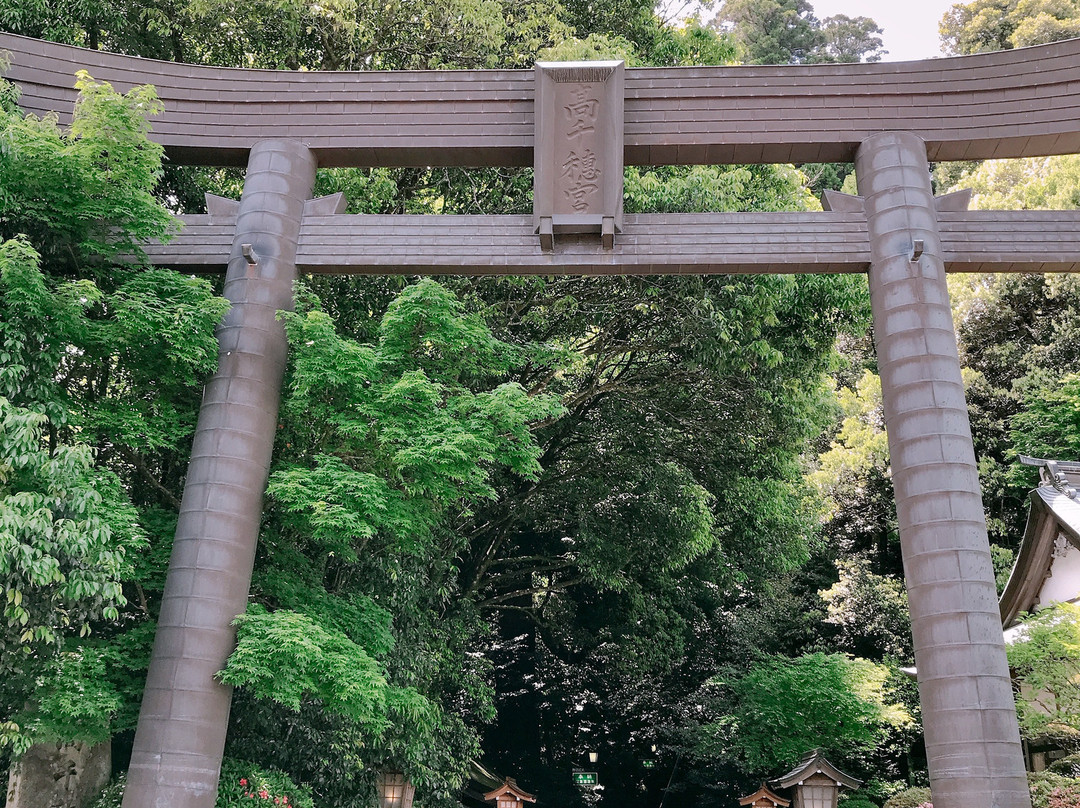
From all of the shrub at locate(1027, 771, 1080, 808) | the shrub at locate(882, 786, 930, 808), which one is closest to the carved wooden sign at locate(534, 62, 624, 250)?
the shrub at locate(1027, 771, 1080, 808)

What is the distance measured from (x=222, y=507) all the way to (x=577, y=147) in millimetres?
4348

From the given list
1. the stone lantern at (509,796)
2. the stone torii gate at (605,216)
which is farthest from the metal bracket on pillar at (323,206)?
the stone lantern at (509,796)

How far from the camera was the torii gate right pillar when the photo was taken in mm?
6914

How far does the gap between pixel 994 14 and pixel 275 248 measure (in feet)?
90.4

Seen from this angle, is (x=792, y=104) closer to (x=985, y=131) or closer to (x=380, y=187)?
(x=985, y=131)

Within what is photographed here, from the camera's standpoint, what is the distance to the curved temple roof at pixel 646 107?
331 inches

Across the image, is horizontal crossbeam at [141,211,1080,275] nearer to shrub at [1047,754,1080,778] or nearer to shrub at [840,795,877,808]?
shrub at [1047,754,1080,778]

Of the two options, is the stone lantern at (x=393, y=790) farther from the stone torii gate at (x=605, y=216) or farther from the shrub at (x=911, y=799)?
the shrub at (x=911, y=799)

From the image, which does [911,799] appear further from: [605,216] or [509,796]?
[605,216]

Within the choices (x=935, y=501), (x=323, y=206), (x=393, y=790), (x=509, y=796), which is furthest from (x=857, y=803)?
(x=323, y=206)

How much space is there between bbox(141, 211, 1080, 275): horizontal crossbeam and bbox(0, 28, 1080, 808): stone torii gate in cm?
2

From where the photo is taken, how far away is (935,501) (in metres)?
7.47

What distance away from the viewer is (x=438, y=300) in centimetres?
789

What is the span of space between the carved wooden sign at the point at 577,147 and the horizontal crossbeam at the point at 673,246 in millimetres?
236
